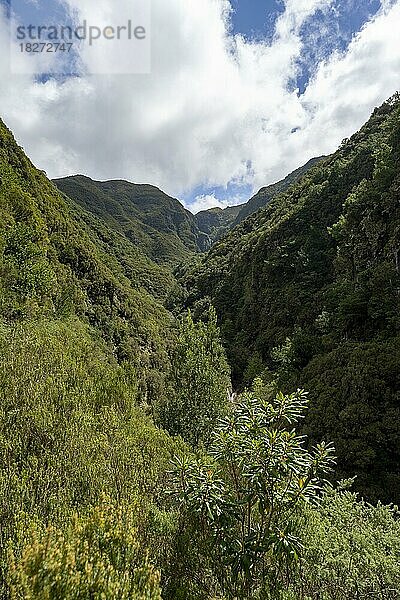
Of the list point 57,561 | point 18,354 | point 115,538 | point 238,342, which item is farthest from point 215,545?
point 238,342

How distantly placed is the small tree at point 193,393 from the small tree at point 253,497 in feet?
40.7

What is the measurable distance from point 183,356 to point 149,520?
15.5 metres

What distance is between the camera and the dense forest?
17.2 ft

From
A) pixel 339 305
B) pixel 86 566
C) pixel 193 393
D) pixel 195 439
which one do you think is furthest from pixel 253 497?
pixel 339 305

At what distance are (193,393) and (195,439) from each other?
107 inches

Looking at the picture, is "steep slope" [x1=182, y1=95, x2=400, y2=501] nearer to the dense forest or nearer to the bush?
the dense forest

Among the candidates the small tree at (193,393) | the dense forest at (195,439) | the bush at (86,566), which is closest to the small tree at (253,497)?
the dense forest at (195,439)

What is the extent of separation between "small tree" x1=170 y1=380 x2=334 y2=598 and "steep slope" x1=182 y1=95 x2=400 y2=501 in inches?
470

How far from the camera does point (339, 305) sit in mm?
27484

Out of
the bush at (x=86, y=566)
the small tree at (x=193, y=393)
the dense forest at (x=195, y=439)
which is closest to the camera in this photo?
the bush at (x=86, y=566)

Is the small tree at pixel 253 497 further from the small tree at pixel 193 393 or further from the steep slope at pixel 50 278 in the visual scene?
the small tree at pixel 193 393

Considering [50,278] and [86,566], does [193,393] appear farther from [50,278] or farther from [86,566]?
[86,566]

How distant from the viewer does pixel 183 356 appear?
2172 centimetres

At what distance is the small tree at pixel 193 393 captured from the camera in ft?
62.5
